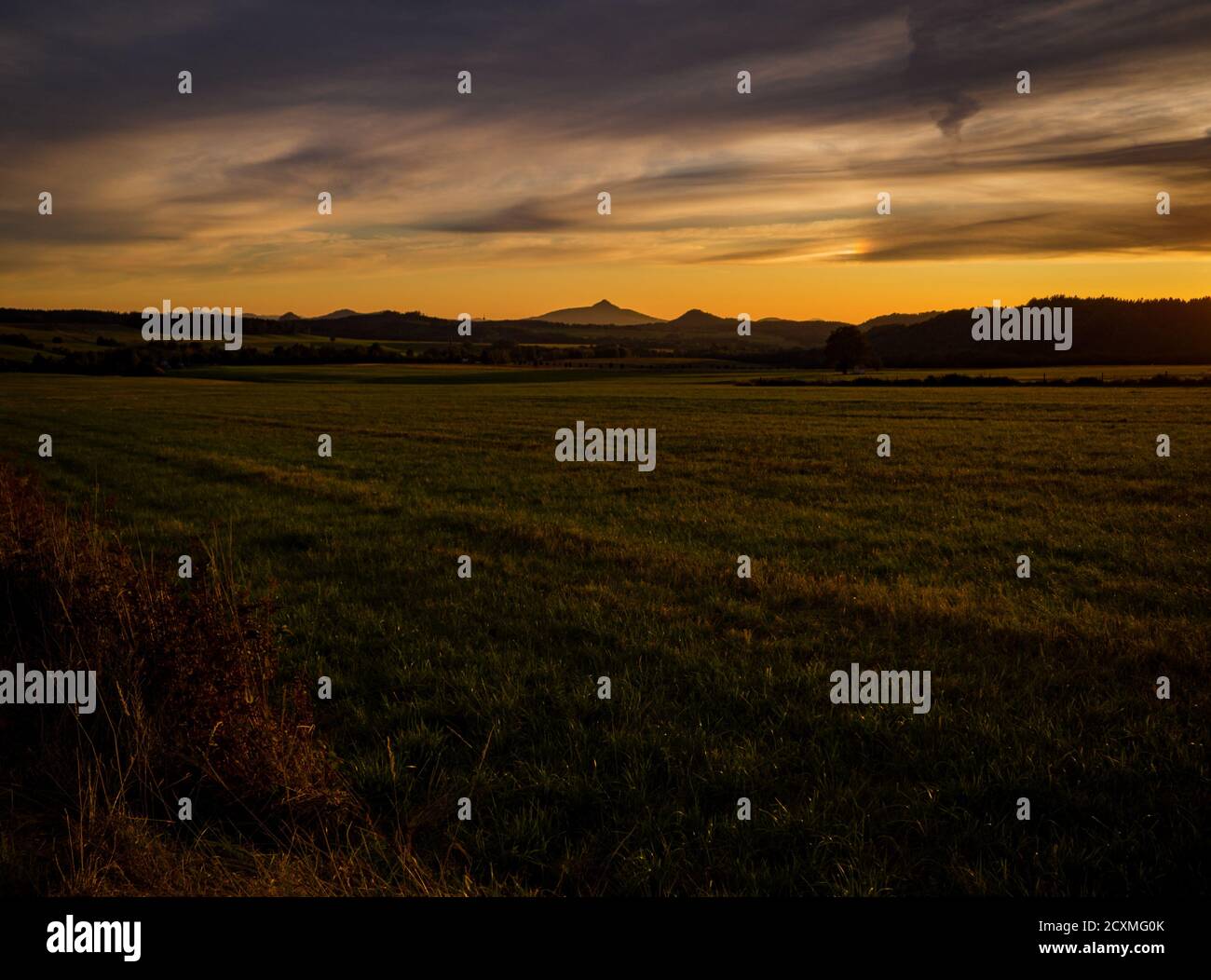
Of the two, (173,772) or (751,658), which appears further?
(751,658)

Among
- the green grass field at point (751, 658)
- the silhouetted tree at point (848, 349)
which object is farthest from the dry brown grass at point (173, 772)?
the silhouetted tree at point (848, 349)

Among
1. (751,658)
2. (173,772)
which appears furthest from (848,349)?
(173,772)

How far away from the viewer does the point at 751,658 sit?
→ 7.59 metres

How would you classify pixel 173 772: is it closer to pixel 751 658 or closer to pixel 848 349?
pixel 751 658

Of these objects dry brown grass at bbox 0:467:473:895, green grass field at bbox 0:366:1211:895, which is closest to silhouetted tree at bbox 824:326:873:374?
green grass field at bbox 0:366:1211:895

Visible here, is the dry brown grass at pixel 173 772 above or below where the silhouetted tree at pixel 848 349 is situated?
below

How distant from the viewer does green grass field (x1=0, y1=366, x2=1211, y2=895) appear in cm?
464

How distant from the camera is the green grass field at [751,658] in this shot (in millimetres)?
4637

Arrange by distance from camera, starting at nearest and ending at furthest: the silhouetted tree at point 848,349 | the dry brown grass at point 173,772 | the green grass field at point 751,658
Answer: the dry brown grass at point 173,772 → the green grass field at point 751,658 → the silhouetted tree at point 848,349

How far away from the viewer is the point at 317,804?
4836mm

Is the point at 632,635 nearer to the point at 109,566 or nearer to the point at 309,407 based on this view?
the point at 109,566

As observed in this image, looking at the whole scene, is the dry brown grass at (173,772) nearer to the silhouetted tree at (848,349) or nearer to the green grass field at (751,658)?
the green grass field at (751,658)
